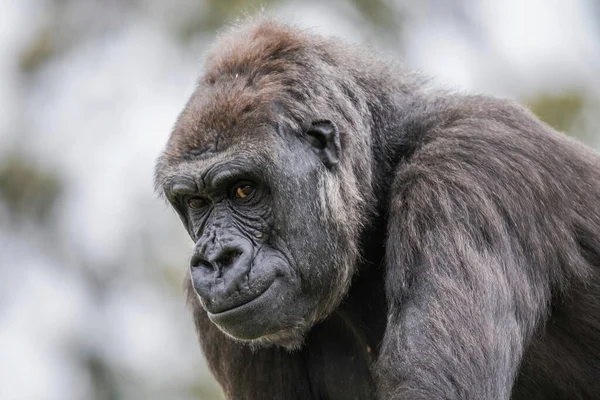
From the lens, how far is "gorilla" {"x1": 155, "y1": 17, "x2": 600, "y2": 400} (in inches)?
217

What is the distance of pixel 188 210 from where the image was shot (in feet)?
21.3

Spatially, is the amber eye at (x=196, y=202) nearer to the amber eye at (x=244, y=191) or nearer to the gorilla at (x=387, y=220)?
the gorilla at (x=387, y=220)

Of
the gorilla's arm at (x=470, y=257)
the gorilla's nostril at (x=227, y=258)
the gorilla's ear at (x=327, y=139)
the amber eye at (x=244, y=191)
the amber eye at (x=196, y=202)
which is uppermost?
the gorilla's ear at (x=327, y=139)

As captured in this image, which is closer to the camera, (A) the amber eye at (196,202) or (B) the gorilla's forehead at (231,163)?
(B) the gorilla's forehead at (231,163)

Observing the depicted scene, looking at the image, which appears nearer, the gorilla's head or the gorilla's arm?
the gorilla's arm

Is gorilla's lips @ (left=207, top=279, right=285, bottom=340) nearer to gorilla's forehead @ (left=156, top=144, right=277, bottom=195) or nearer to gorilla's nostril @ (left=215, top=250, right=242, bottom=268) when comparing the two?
gorilla's nostril @ (left=215, top=250, right=242, bottom=268)

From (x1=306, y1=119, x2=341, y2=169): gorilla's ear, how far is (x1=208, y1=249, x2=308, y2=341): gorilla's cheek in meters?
0.68

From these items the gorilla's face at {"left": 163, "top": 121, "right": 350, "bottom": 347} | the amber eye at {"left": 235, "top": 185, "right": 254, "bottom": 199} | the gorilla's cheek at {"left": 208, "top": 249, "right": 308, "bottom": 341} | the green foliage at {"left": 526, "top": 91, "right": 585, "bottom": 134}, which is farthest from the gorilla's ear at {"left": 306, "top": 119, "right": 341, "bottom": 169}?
the green foliage at {"left": 526, "top": 91, "right": 585, "bottom": 134}

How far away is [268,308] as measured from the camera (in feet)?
19.9

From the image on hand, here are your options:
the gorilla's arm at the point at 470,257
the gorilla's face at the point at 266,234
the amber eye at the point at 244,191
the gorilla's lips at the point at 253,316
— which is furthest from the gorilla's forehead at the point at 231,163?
the gorilla's arm at the point at 470,257

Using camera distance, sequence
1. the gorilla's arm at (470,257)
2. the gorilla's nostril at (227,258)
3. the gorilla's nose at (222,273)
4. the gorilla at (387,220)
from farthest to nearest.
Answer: the gorilla's nostril at (227,258)
the gorilla's nose at (222,273)
the gorilla at (387,220)
the gorilla's arm at (470,257)

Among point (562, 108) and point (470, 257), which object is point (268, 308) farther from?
point (562, 108)

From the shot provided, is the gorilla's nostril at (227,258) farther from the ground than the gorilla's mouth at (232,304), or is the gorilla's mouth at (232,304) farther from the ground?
the gorilla's nostril at (227,258)

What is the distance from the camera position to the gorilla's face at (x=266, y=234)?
19.6ft
